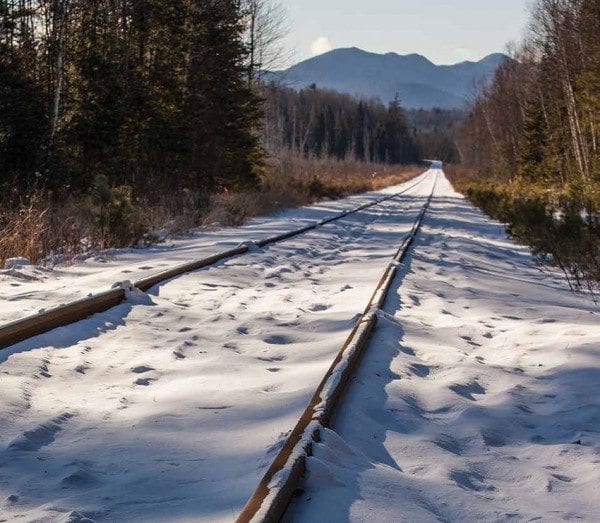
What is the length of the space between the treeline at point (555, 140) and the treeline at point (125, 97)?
7.83 meters

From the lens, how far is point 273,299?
268 inches

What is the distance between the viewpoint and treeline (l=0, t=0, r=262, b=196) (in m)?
14.3

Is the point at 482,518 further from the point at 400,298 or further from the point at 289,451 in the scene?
the point at 400,298

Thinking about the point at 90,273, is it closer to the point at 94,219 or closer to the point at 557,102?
the point at 94,219

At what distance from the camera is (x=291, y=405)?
3561 mm

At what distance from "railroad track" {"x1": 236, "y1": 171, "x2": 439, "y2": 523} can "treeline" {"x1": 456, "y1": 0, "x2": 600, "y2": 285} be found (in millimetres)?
5236

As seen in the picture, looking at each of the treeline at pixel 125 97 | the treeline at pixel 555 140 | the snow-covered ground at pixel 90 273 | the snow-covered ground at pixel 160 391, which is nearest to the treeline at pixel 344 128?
the treeline at pixel 555 140

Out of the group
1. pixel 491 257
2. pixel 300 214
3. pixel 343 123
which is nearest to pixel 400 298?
pixel 491 257

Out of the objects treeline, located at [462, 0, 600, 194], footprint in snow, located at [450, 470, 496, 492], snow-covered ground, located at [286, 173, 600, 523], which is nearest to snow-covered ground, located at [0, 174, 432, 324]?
snow-covered ground, located at [286, 173, 600, 523]

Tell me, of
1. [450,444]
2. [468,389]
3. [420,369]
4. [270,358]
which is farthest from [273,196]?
[450,444]

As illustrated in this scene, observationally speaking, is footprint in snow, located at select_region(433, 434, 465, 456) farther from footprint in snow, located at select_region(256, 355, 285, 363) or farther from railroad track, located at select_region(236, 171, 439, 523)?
footprint in snow, located at select_region(256, 355, 285, 363)

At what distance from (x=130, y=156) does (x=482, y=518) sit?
17.4m

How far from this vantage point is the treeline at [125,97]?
14275 mm

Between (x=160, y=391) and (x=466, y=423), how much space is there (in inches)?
64.6
